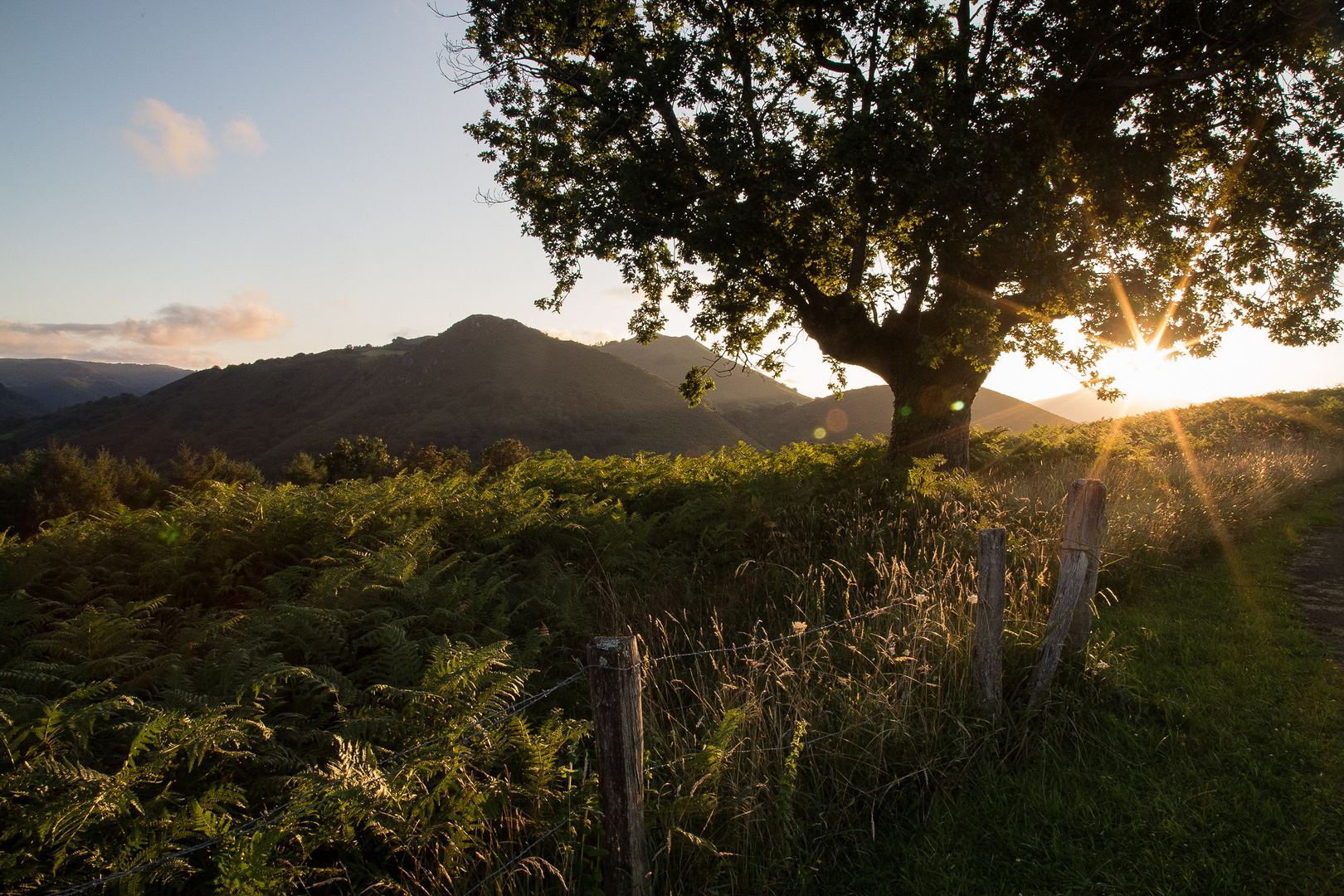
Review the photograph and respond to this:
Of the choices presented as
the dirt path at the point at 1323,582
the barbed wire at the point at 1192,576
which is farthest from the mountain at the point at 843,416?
the barbed wire at the point at 1192,576

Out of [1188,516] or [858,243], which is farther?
[858,243]

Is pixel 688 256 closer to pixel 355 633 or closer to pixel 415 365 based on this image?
pixel 355 633

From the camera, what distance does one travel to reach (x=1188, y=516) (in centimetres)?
867

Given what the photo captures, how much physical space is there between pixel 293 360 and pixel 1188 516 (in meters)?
179

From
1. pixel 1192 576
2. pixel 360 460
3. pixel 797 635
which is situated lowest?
pixel 360 460

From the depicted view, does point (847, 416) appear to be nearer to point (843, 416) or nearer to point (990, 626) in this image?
point (843, 416)

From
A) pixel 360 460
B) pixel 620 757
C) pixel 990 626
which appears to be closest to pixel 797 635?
pixel 990 626

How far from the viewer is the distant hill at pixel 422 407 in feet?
317

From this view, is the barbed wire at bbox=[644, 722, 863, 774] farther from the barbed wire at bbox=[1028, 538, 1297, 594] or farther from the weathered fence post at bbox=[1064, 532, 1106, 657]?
the barbed wire at bbox=[1028, 538, 1297, 594]

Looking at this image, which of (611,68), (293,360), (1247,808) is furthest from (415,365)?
(1247,808)

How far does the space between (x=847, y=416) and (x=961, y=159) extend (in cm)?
9949

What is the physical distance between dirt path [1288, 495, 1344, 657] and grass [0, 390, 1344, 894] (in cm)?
26

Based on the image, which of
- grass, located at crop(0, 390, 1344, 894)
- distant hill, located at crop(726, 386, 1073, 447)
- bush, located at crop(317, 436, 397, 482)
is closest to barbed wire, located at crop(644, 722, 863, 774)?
grass, located at crop(0, 390, 1344, 894)

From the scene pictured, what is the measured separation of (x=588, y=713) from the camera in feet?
14.7
